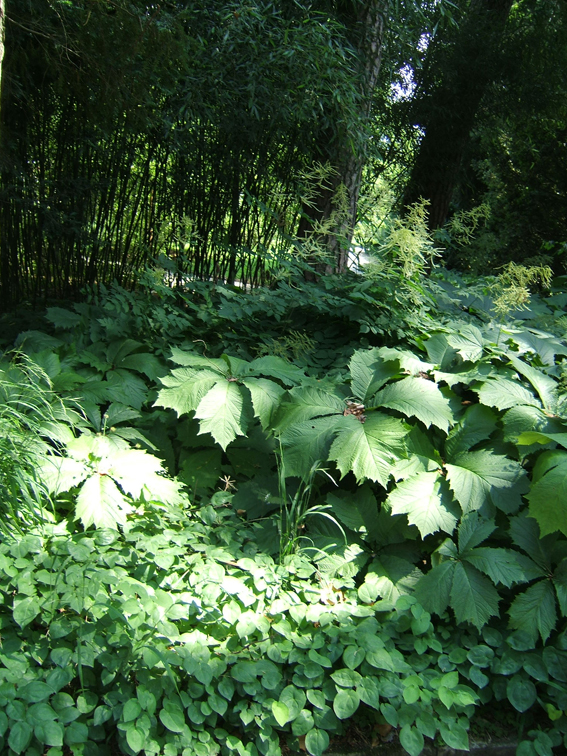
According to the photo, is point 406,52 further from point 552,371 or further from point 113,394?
point 113,394

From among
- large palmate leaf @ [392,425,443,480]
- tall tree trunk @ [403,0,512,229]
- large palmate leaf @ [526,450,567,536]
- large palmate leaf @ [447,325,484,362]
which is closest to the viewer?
large palmate leaf @ [526,450,567,536]

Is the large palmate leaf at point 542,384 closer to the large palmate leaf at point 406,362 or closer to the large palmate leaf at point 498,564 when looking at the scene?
the large palmate leaf at point 406,362

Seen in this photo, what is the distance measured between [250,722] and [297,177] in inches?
112

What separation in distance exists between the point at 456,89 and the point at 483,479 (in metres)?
4.22

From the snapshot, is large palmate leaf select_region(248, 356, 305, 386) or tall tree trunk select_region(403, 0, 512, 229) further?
tall tree trunk select_region(403, 0, 512, 229)

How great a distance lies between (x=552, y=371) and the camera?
244 cm

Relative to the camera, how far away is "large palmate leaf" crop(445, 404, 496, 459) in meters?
2.08

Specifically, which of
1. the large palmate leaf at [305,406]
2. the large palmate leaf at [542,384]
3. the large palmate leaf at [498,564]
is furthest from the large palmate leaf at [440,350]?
the large palmate leaf at [498,564]

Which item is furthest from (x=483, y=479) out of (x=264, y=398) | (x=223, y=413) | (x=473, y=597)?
(x=223, y=413)

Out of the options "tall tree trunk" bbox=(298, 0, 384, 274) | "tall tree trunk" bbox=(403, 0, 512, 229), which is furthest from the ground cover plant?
"tall tree trunk" bbox=(403, 0, 512, 229)

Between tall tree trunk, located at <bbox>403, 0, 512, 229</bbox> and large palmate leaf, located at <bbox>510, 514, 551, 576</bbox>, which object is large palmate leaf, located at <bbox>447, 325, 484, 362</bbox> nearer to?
large palmate leaf, located at <bbox>510, 514, 551, 576</bbox>

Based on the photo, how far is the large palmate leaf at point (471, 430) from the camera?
2.08m

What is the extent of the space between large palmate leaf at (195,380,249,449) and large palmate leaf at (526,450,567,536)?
0.96 meters

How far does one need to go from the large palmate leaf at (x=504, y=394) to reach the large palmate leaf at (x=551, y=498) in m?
0.33
